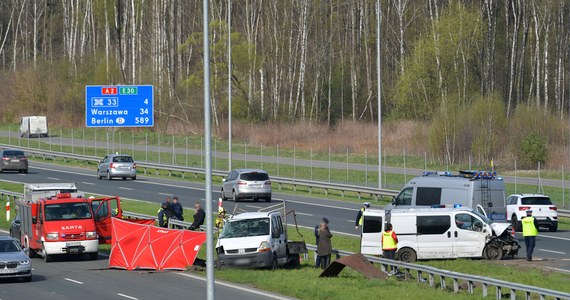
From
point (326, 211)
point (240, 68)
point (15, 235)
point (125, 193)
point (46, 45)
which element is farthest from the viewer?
point (46, 45)

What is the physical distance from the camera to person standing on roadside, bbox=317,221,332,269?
28156mm

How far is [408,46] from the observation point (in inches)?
3578

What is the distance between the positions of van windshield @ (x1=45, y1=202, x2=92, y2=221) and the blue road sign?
1339cm

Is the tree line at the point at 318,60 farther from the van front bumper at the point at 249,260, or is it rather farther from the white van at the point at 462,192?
the van front bumper at the point at 249,260

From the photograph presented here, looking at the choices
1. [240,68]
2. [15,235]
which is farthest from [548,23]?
[15,235]

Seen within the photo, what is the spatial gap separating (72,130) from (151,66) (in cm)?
1261

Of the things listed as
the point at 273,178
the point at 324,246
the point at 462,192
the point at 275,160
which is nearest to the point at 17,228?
the point at 324,246

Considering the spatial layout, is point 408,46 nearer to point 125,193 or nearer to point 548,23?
point 548,23

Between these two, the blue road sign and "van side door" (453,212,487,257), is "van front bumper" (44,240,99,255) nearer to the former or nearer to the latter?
"van side door" (453,212,487,257)

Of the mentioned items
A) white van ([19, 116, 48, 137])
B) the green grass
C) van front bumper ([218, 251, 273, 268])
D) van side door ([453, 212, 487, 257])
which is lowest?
the green grass

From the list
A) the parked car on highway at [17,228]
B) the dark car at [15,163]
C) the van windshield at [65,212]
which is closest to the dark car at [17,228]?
the parked car on highway at [17,228]

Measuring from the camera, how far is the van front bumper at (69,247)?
3231cm

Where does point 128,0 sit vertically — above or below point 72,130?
above

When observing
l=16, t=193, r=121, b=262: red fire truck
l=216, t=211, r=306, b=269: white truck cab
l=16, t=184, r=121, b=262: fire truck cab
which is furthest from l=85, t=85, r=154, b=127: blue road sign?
l=216, t=211, r=306, b=269: white truck cab
